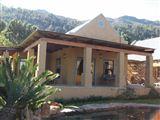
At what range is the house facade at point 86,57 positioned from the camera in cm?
1784

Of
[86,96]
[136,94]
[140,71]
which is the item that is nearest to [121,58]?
[136,94]

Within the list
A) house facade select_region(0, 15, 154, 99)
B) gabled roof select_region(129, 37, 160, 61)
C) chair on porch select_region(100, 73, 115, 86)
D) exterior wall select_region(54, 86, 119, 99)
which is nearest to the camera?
exterior wall select_region(54, 86, 119, 99)

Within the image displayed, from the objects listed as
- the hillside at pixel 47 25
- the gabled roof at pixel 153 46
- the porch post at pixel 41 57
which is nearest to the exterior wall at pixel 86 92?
the porch post at pixel 41 57

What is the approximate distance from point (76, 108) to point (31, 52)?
8.99m

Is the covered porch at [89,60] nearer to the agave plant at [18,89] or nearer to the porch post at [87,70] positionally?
the porch post at [87,70]

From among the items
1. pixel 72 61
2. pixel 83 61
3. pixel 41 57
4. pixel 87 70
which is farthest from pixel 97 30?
pixel 41 57

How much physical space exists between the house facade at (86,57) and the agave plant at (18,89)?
4.45 meters

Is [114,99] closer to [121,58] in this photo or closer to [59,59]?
[121,58]

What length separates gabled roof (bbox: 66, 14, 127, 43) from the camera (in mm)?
24062

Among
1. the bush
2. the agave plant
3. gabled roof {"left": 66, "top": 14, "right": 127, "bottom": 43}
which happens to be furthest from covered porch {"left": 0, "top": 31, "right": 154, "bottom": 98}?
the agave plant

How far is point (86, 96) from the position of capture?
1852cm

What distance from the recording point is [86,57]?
1902 cm

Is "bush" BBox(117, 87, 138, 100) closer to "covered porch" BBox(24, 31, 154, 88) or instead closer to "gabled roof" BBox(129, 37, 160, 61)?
"covered porch" BBox(24, 31, 154, 88)

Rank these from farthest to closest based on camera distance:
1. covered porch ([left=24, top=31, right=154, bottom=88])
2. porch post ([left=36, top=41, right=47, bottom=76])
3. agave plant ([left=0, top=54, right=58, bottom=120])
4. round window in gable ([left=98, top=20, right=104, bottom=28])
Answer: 1. round window in gable ([left=98, top=20, right=104, bottom=28])
2. covered porch ([left=24, top=31, right=154, bottom=88])
3. porch post ([left=36, top=41, right=47, bottom=76])
4. agave plant ([left=0, top=54, right=58, bottom=120])
